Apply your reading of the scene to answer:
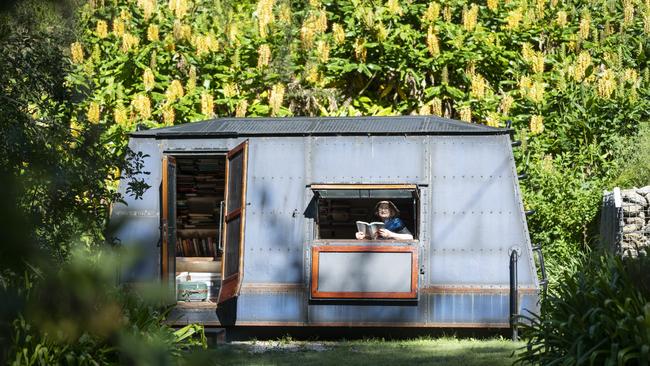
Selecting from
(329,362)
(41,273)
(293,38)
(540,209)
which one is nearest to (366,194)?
(329,362)

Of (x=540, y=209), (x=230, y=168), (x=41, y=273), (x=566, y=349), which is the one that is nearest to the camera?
(x=41, y=273)

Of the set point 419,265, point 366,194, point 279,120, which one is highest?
point 279,120

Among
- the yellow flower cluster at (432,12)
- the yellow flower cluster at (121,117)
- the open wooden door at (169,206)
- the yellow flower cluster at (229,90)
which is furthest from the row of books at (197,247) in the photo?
the yellow flower cluster at (432,12)

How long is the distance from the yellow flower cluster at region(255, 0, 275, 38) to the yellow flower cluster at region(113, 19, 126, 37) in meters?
2.00

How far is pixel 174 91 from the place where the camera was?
51.1ft

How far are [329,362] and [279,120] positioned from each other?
12.3ft

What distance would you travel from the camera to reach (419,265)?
36.3 feet

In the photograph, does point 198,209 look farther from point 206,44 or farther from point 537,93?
point 537,93

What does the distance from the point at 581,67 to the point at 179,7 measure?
5921 mm

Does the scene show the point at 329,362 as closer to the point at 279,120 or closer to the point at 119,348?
the point at 279,120

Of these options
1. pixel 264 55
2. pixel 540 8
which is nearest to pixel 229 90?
pixel 264 55

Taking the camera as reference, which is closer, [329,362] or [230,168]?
[329,362]

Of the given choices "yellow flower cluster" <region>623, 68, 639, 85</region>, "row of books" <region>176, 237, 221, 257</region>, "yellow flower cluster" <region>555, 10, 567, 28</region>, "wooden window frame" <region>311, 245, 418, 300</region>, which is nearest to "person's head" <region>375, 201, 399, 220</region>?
"wooden window frame" <region>311, 245, 418, 300</region>

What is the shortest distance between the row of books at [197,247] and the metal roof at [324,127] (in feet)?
9.25
